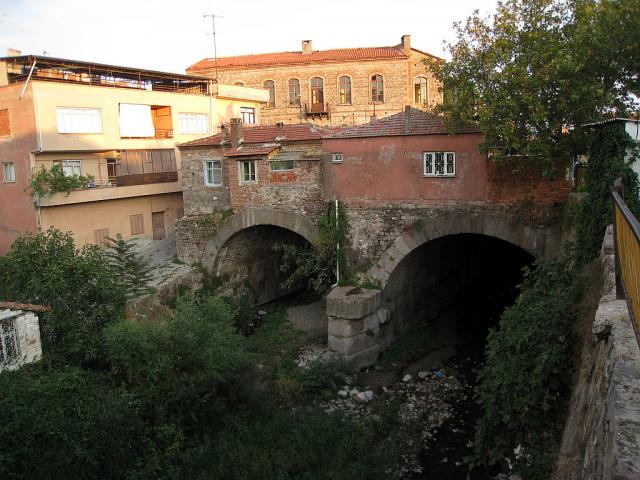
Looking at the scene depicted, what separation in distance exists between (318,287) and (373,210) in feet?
10.8

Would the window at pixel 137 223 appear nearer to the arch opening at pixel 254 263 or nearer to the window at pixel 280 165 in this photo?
the arch opening at pixel 254 263

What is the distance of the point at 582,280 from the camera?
9.30m

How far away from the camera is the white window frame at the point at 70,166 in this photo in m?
22.7

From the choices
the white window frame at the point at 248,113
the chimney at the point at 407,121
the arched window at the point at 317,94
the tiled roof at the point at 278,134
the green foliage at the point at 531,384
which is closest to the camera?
the green foliage at the point at 531,384

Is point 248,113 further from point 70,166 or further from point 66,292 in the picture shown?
point 66,292

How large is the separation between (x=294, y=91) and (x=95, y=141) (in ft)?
58.5

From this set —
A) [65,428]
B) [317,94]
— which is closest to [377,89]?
[317,94]

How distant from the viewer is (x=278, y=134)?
20.0 m

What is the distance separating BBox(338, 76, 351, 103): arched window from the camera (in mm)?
37250

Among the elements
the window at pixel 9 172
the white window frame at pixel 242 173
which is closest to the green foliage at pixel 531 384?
the white window frame at pixel 242 173

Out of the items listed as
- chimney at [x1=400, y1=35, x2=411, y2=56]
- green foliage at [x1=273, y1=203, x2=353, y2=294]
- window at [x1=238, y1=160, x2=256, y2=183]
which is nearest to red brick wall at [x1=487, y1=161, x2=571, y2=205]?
green foliage at [x1=273, y1=203, x2=353, y2=294]

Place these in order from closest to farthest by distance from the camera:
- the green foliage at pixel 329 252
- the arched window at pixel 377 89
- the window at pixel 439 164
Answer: the window at pixel 439 164 < the green foliage at pixel 329 252 < the arched window at pixel 377 89

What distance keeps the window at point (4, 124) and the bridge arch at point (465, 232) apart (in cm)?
1610

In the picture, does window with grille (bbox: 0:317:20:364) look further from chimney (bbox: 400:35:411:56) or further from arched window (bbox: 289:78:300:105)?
chimney (bbox: 400:35:411:56)
